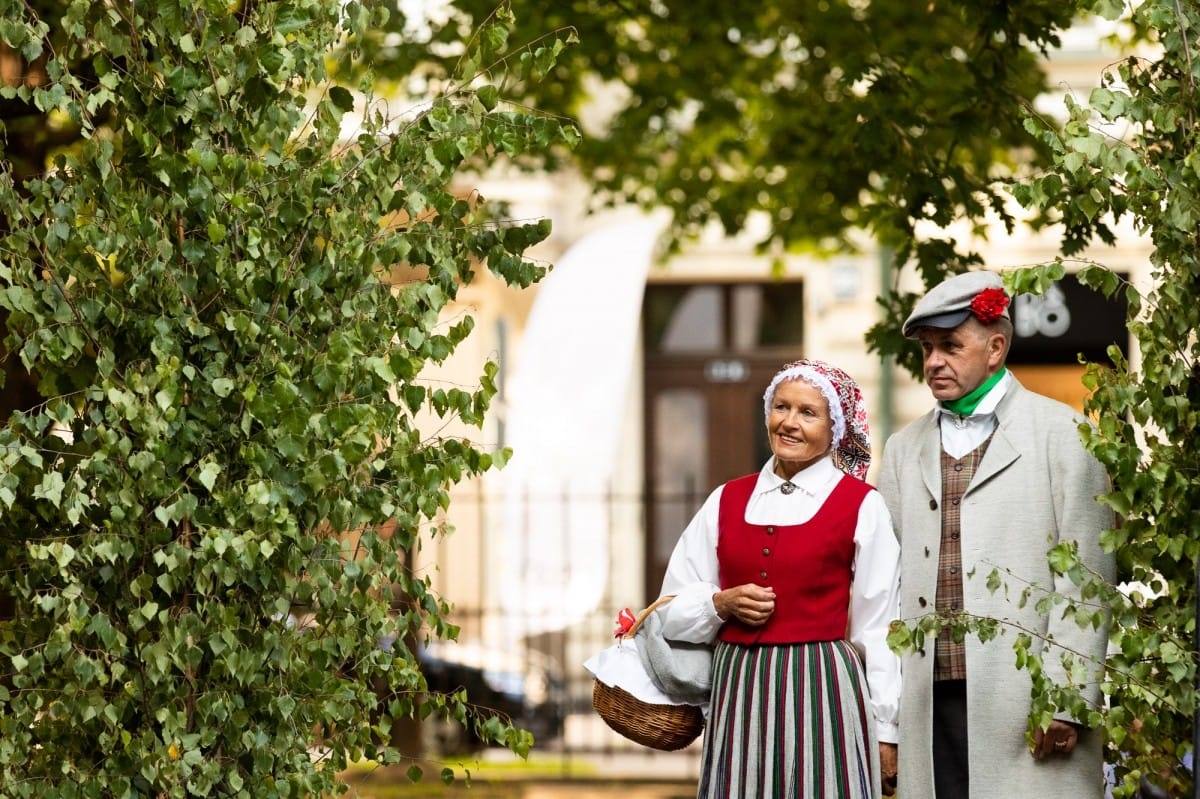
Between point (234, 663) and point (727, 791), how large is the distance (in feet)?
4.77

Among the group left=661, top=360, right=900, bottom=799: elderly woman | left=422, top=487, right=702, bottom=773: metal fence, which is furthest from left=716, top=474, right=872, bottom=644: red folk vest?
left=422, top=487, right=702, bottom=773: metal fence

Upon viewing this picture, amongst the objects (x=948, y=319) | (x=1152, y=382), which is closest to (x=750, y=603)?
(x=948, y=319)

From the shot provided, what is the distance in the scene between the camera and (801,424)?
15.0 ft

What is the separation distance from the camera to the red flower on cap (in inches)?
176

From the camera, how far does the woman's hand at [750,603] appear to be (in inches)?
176

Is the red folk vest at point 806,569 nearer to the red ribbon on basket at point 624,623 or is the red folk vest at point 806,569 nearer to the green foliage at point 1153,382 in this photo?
the red ribbon on basket at point 624,623

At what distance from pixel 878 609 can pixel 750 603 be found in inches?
14.0

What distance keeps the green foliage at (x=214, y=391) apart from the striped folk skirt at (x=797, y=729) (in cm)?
97

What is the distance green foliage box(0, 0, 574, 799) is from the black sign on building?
8.00 metres

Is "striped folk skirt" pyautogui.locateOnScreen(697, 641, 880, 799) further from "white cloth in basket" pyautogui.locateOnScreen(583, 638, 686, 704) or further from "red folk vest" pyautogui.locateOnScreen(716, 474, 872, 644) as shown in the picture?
"white cloth in basket" pyautogui.locateOnScreen(583, 638, 686, 704)

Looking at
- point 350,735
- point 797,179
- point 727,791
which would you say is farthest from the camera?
point 797,179

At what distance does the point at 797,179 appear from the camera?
10.6 metres

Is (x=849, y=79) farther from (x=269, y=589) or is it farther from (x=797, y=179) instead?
(x=269, y=589)

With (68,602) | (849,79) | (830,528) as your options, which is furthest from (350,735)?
(849,79)
